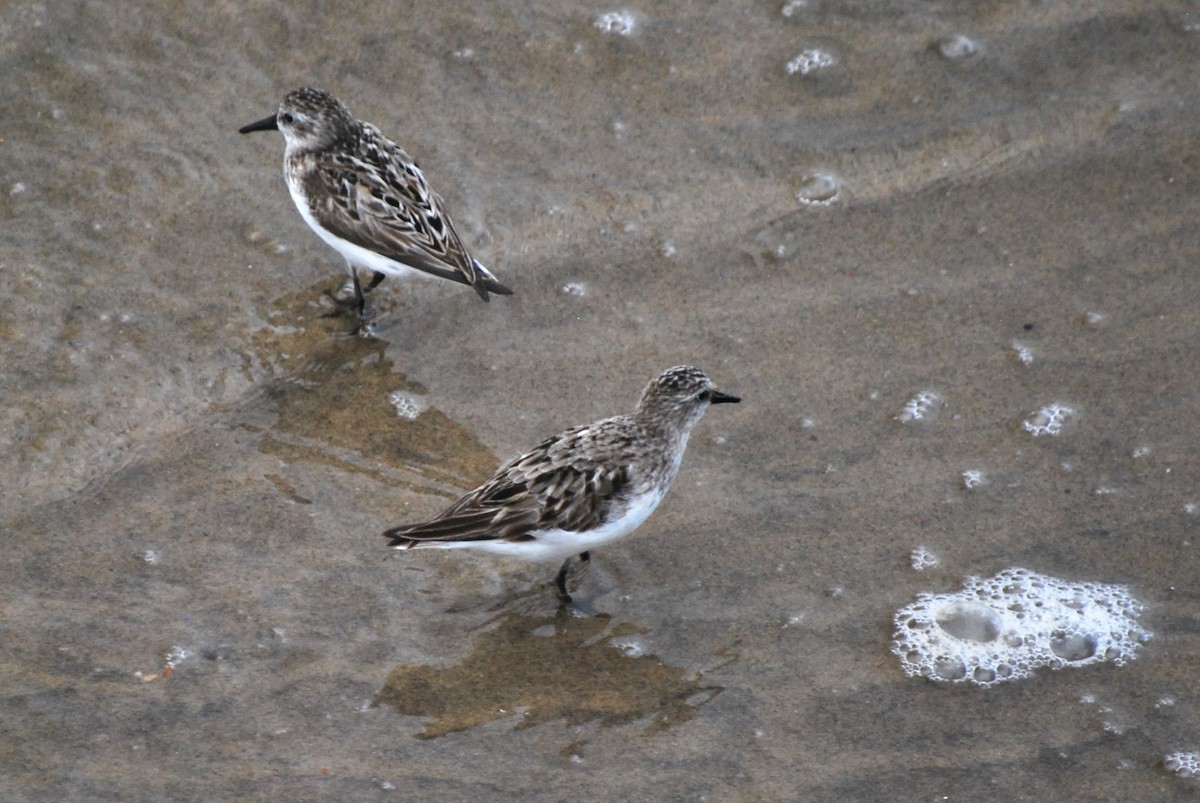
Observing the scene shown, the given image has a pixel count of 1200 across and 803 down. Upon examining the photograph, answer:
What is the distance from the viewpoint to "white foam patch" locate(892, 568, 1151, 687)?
158 inches

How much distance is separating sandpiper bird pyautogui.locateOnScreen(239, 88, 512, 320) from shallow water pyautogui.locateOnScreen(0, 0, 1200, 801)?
28 cm

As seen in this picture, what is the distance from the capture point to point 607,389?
484cm

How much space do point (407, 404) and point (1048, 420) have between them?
2210mm

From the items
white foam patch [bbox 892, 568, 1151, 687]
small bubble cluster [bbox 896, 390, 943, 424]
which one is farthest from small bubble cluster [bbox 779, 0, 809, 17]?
white foam patch [bbox 892, 568, 1151, 687]

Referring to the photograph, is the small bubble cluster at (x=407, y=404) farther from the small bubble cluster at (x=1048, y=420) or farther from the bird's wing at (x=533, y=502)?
the small bubble cluster at (x=1048, y=420)

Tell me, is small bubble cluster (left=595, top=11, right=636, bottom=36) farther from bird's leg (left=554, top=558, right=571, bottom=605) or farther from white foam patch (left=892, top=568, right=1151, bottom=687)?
white foam patch (left=892, top=568, right=1151, bottom=687)

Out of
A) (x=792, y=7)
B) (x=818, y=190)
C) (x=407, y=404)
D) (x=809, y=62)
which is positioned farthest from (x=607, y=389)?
(x=792, y=7)

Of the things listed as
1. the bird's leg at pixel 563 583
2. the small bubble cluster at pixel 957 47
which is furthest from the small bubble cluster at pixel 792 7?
the bird's leg at pixel 563 583

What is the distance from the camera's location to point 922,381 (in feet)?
15.9

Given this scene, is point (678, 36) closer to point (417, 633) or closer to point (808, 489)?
point (808, 489)

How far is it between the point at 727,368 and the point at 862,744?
1607 millimetres

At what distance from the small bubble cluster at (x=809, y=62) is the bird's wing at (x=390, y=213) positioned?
1.77m

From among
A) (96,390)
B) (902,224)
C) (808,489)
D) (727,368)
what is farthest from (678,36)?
(96,390)

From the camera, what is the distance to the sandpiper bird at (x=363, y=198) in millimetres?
4883
